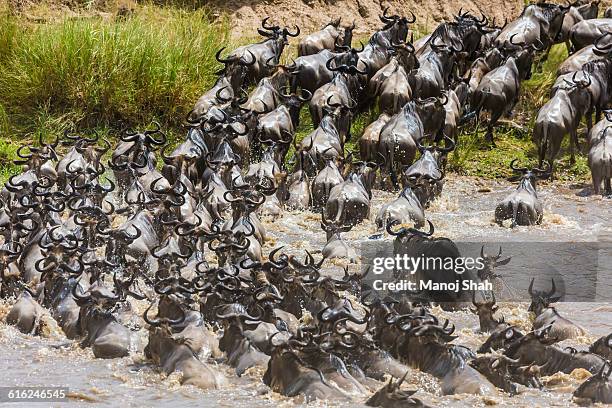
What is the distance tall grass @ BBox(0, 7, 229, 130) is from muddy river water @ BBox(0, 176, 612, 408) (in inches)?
134

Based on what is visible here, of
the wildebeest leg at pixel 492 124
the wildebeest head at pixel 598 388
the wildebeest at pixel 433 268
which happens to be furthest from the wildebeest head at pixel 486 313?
the wildebeest leg at pixel 492 124

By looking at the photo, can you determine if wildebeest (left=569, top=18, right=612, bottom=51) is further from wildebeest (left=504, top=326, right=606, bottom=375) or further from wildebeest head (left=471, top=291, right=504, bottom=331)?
wildebeest (left=504, top=326, right=606, bottom=375)

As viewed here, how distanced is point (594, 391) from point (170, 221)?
3966 millimetres

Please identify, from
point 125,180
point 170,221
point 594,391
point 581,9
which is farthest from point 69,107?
point 594,391

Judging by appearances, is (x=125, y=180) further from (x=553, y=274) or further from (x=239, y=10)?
(x=239, y=10)

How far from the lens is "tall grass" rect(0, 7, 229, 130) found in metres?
14.9

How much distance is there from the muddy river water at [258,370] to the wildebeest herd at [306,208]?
91mm

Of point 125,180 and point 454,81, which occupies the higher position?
point 454,81

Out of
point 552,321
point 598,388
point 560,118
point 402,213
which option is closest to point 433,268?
point 552,321

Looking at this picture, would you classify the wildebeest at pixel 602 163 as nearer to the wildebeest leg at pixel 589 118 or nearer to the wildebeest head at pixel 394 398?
the wildebeest leg at pixel 589 118

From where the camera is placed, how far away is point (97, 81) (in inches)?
587

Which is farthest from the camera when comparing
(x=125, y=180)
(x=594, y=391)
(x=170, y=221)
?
(x=125, y=180)

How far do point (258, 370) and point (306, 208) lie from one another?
426 cm

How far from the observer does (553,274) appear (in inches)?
426
